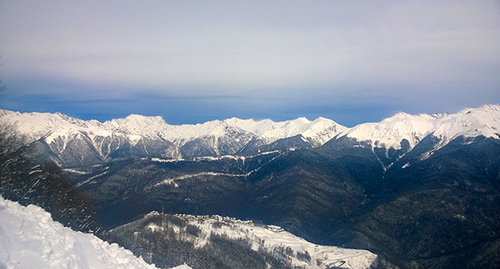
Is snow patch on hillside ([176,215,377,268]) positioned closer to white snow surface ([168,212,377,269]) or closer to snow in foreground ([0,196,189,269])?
white snow surface ([168,212,377,269])

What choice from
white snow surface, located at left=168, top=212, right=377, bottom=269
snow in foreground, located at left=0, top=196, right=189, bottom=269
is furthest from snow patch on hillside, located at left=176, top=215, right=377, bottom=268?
snow in foreground, located at left=0, top=196, right=189, bottom=269

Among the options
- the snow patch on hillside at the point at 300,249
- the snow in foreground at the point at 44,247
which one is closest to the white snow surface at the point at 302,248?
the snow patch on hillside at the point at 300,249

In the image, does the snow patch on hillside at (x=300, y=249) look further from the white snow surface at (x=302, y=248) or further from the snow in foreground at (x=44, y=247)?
the snow in foreground at (x=44, y=247)

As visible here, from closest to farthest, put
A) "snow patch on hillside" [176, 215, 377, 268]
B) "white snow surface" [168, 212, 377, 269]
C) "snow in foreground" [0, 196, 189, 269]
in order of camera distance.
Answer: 1. "snow in foreground" [0, 196, 189, 269]
2. "white snow surface" [168, 212, 377, 269]
3. "snow patch on hillside" [176, 215, 377, 268]

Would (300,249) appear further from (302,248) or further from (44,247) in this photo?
(44,247)

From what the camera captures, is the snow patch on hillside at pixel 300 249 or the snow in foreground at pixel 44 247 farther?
the snow patch on hillside at pixel 300 249

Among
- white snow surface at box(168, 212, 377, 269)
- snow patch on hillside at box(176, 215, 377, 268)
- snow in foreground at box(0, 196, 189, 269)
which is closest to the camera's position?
snow in foreground at box(0, 196, 189, 269)

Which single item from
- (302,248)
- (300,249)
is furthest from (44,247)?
(302,248)

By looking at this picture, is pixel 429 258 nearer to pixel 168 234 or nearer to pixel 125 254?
pixel 168 234
